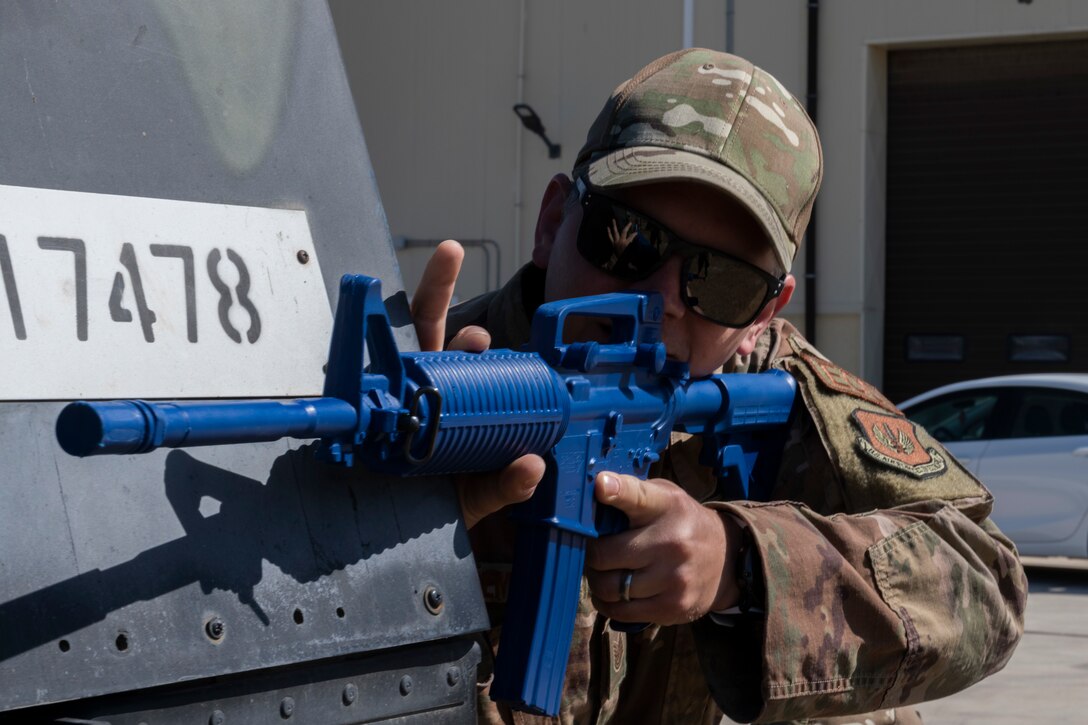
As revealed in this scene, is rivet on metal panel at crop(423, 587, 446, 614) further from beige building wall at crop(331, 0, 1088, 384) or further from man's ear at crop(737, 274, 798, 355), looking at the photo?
beige building wall at crop(331, 0, 1088, 384)

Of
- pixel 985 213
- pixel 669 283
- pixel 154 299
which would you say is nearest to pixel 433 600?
pixel 154 299

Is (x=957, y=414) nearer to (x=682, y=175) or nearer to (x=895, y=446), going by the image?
(x=895, y=446)

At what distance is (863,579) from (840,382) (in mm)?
510

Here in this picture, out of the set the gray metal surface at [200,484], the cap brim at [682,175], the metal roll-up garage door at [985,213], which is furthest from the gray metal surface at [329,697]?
the metal roll-up garage door at [985,213]

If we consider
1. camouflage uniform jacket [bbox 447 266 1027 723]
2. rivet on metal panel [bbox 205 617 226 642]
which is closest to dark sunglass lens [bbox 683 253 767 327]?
camouflage uniform jacket [bbox 447 266 1027 723]

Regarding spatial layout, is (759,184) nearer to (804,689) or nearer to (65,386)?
(804,689)

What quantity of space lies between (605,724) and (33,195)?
1.47m

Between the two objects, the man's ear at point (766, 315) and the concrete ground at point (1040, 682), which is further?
the concrete ground at point (1040, 682)

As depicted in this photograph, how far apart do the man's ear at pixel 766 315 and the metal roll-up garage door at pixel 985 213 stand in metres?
12.0

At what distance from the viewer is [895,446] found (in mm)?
2385

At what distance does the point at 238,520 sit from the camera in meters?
1.38

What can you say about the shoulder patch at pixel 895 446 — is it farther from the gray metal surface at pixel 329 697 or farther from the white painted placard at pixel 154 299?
the white painted placard at pixel 154 299

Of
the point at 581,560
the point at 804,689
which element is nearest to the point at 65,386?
the point at 581,560

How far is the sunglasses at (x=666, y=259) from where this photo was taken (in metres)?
2.12
